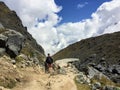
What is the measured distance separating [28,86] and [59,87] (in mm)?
4198

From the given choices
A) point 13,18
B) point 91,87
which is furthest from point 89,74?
point 13,18

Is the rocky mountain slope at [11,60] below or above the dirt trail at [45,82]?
above

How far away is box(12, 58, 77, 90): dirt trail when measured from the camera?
45219 mm

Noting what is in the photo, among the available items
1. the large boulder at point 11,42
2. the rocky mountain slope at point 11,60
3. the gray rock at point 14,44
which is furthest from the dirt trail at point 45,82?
the large boulder at point 11,42

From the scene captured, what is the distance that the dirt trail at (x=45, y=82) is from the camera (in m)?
45.2

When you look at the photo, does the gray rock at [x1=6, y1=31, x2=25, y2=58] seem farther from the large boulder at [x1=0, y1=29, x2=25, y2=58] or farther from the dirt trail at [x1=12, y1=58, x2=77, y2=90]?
the dirt trail at [x1=12, y1=58, x2=77, y2=90]

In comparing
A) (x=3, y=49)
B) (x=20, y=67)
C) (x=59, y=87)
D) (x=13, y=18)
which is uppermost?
(x=13, y=18)

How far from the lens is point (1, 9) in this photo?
147375 millimetres

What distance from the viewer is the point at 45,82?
47062mm

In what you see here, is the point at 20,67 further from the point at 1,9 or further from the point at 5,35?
the point at 1,9

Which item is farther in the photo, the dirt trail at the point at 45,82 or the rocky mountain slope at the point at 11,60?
the rocky mountain slope at the point at 11,60

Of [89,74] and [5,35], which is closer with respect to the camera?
[5,35]

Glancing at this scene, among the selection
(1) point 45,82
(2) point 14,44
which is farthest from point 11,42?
→ (1) point 45,82

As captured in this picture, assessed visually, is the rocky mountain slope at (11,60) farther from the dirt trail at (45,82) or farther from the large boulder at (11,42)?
the dirt trail at (45,82)
